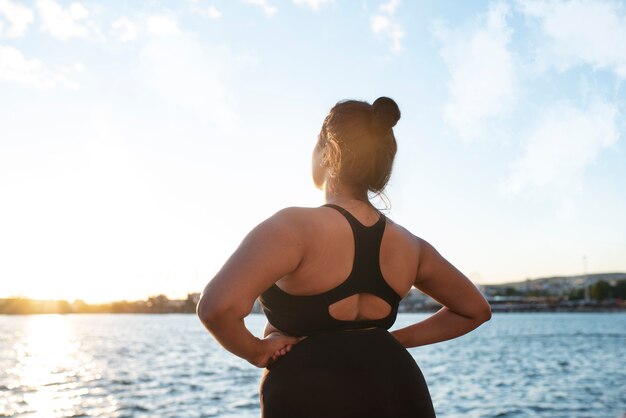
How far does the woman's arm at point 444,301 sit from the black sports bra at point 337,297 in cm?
39

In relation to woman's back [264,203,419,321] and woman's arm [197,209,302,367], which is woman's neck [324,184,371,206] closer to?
woman's back [264,203,419,321]

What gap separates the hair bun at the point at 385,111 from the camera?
87.1 inches

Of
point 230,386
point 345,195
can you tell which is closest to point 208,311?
point 345,195

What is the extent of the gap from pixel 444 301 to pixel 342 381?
83 centimetres

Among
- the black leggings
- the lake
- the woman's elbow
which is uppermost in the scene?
the woman's elbow

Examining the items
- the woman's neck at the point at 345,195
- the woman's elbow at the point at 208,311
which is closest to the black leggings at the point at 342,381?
the woman's elbow at the point at 208,311

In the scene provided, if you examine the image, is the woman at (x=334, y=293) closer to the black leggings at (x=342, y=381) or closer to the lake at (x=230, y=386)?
the black leggings at (x=342, y=381)

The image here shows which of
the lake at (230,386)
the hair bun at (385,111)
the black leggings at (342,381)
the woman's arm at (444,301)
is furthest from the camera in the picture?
the lake at (230,386)

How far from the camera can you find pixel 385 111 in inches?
87.2

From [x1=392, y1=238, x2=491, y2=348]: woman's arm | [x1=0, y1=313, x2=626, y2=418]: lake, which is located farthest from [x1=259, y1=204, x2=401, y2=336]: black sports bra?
[x1=0, y1=313, x2=626, y2=418]: lake

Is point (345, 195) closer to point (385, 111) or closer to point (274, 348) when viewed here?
point (385, 111)

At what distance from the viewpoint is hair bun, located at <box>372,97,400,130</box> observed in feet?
7.26

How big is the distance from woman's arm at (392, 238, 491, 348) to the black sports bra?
1.28ft

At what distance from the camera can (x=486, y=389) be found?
26.7 m
